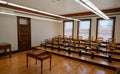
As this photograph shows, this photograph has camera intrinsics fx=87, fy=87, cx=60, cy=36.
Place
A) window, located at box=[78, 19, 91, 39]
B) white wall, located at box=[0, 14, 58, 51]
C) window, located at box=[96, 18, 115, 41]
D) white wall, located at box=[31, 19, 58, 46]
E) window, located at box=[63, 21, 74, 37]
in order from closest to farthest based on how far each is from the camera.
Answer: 1. white wall, located at box=[0, 14, 58, 51]
2. window, located at box=[96, 18, 115, 41]
3. white wall, located at box=[31, 19, 58, 46]
4. window, located at box=[78, 19, 91, 39]
5. window, located at box=[63, 21, 74, 37]

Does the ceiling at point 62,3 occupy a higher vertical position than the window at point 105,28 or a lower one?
higher

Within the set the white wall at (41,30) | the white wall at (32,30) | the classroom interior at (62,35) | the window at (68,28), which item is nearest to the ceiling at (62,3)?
the classroom interior at (62,35)

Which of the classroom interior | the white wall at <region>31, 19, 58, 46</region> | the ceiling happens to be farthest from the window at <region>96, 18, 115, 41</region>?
the white wall at <region>31, 19, 58, 46</region>

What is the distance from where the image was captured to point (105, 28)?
6.25 metres

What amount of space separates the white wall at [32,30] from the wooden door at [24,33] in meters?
0.27

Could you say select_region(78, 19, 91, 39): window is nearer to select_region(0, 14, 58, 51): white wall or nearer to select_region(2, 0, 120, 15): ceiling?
select_region(2, 0, 120, 15): ceiling

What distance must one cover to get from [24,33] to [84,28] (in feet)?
15.2

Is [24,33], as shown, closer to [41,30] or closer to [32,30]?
[32,30]

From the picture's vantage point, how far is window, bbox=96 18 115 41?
5969 mm

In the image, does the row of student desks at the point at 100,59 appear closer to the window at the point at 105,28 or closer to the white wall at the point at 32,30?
the window at the point at 105,28

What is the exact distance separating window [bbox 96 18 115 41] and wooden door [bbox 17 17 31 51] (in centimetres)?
509

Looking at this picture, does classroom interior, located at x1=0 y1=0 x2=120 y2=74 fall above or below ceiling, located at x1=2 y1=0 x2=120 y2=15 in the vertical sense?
below

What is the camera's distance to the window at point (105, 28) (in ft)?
19.6

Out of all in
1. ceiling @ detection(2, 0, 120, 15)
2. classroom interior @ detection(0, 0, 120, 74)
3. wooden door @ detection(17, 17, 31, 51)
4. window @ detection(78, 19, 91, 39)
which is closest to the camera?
classroom interior @ detection(0, 0, 120, 74)
